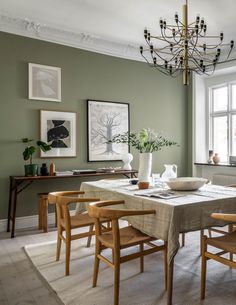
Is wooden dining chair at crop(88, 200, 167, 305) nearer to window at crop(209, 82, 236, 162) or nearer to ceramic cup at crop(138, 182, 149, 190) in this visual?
ceramic cup at crop(138, 182, 149, 190)

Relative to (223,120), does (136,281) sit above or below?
below

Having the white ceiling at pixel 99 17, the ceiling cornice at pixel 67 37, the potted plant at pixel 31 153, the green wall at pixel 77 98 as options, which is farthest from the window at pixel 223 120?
the potted plant at pixel 31 153

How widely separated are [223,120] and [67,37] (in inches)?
128

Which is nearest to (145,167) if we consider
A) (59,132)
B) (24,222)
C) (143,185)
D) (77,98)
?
(143,185)

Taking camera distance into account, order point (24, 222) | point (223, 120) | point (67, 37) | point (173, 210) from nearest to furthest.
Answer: point (173, 210) → point (24, 222) → point (67, 37) → point (223, 120)

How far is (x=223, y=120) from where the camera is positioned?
5.61 metres

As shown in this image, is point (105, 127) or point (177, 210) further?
point (105, 127)

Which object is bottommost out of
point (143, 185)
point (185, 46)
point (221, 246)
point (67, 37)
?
point (221, 246)

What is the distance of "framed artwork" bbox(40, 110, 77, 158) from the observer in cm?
429

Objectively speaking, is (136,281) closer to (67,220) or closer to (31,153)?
(67,220)

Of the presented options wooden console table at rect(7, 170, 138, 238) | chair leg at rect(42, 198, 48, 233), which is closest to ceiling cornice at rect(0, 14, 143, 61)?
wooden console table at rect(7, 170, 138, 238)

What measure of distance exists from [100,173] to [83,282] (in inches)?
79.9

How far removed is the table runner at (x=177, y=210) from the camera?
2.06 m

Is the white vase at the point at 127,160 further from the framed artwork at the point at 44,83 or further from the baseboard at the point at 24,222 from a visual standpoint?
the baseboard at the point at 24,222
